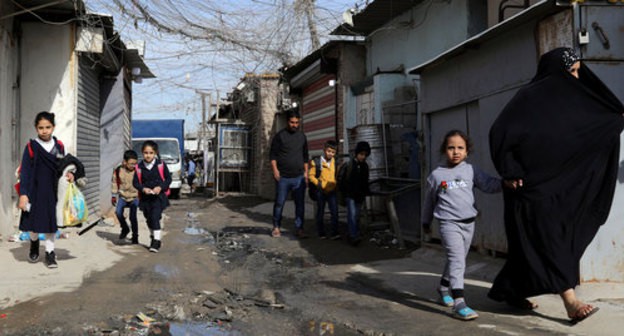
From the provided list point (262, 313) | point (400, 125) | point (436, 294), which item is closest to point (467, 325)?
point (436, 294)

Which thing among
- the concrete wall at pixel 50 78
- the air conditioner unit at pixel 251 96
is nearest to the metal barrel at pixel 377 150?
the concrete wall at pixel 50 78

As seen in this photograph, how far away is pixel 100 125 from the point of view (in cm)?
1283

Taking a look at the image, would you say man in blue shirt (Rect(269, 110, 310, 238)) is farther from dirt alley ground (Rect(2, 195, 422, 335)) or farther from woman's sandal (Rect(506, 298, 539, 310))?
woman's sandal (Rect(506, 298, 539, 310))

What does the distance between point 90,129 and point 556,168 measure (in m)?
9.74

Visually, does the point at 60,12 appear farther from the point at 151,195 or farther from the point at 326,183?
the point at 326,183

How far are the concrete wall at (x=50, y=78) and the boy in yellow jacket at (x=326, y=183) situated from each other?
4.15 meters

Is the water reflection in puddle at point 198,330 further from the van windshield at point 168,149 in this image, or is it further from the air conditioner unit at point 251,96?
the air conditioner unit at point 251,96

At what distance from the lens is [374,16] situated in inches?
465

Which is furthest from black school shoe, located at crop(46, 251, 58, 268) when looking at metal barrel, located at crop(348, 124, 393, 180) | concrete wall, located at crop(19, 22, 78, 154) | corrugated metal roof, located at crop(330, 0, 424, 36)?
corrugated metal roof, located at crop(330, 0, 424, 36)

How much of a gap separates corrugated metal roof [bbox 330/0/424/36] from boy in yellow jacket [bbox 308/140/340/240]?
3.71 metres

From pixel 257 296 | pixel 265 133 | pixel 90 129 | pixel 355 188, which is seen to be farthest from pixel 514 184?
pixel 265 133

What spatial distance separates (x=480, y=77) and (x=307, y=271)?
3.09 metres

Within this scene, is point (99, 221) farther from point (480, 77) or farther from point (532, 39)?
point (532, 39)

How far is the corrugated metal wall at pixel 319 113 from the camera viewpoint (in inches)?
583
